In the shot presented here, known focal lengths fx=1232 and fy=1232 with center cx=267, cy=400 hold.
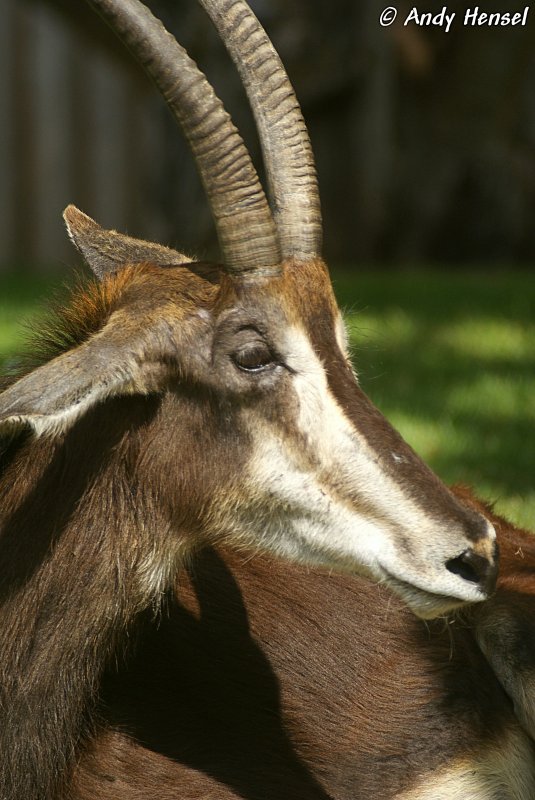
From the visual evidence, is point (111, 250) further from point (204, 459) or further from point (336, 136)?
point (336, 136)

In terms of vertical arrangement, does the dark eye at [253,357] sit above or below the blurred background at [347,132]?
above

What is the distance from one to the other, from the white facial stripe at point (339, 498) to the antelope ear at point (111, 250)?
61 cm

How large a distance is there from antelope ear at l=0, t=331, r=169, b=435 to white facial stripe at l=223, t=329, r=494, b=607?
0.97 feet

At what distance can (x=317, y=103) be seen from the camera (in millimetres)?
16484

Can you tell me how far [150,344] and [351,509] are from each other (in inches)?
25.8

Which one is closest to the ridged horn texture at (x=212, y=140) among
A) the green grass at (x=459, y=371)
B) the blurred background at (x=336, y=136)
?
the green grass at (x=459, y=371)

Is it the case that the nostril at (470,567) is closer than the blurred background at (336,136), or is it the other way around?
the nostril at (470,567)

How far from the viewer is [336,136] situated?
17.0 metres

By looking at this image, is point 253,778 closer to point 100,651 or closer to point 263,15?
point 100,651

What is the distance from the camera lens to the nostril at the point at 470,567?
3078mm

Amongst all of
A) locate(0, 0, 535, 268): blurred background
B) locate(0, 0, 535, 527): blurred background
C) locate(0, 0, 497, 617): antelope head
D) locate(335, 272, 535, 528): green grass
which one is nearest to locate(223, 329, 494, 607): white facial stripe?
locate(0, 0, 497, 617): antelope head

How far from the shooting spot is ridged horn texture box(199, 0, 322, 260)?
328 cm

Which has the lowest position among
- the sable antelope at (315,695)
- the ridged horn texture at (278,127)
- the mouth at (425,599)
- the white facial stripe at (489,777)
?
the white facial stripe at (489,777)

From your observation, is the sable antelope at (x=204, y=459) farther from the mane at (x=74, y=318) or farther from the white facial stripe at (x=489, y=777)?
the white facial stripe at (x=489, y=777)
